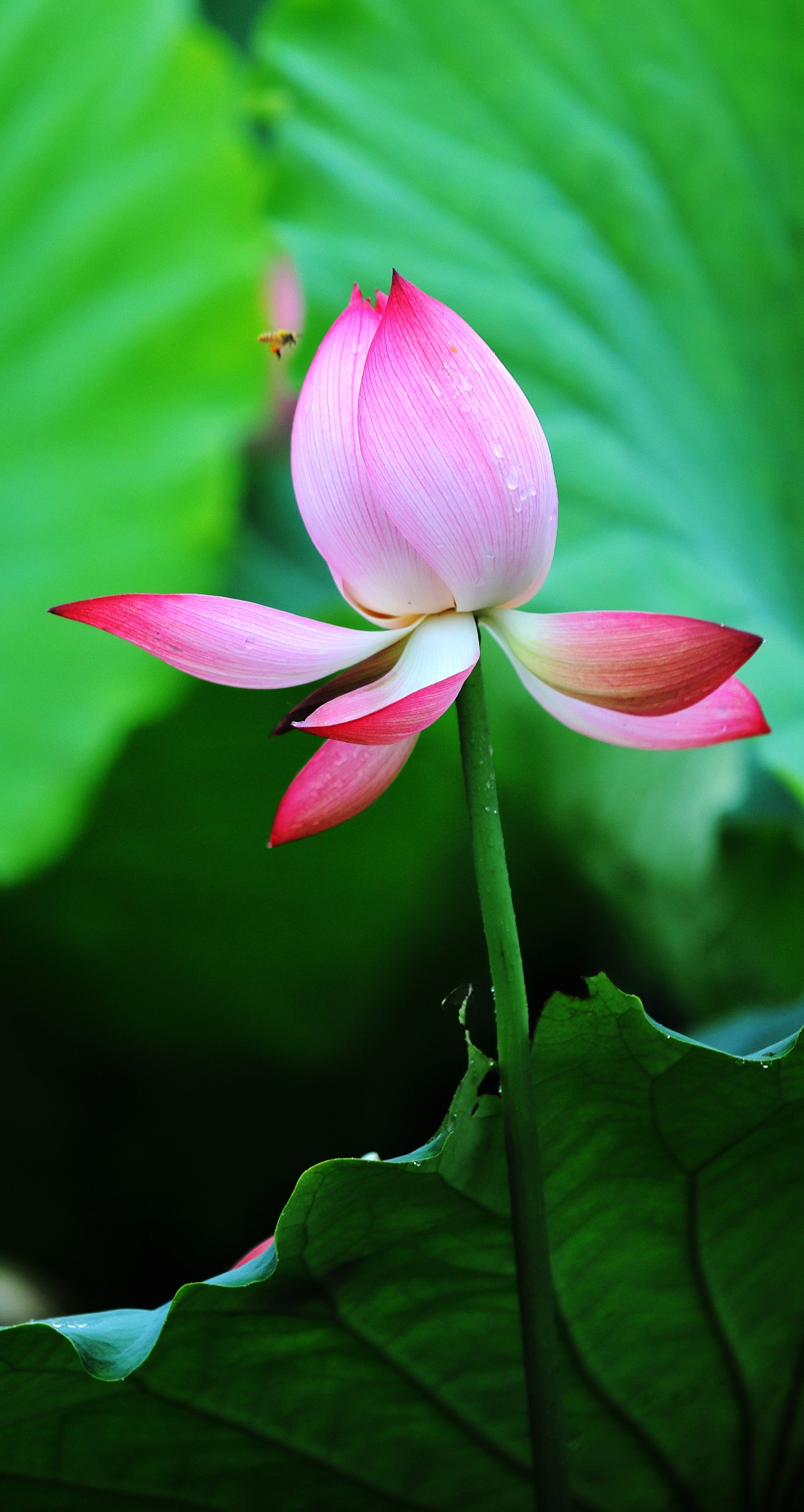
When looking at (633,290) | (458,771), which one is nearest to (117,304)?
(633,290)

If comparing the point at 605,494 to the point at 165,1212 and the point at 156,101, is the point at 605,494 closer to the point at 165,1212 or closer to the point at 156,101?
the point at 165,1212

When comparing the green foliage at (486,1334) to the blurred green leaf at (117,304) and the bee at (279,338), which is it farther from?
the blurred green leaf at (117,304)

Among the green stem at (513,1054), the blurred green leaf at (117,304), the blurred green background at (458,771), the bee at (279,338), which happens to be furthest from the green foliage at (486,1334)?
the blurred green leaf at (117,304)

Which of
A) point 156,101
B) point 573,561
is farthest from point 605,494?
point 156,101

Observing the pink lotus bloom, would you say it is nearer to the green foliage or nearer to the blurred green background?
the green foliage

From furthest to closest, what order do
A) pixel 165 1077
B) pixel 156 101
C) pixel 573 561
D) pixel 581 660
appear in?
pixel 156 101, pixel 165 1077, pixel 573 561, pixel 581 660

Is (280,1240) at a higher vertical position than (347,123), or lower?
lower

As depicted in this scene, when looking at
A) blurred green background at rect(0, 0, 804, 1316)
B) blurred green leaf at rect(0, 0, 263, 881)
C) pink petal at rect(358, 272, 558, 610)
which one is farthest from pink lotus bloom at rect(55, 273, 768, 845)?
blurred green leaf at rect(0, 0, 263, 881)
